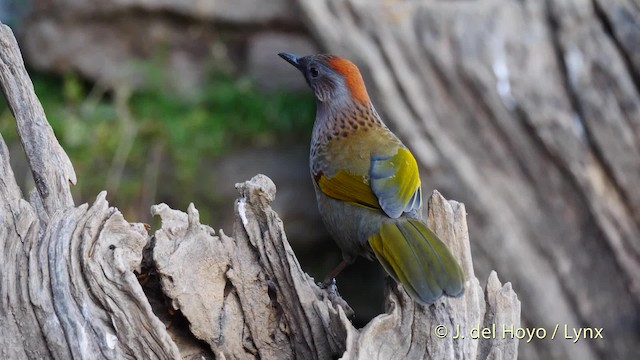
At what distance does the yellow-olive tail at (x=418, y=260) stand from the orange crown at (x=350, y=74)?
87 centimetres

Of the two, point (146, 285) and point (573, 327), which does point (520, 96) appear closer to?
point (573, 327)

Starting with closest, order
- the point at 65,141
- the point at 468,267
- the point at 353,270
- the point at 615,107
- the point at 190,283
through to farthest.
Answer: the point at 190,283 < the point at 468,267 < the point at 615,107 < the point at 65,141 < the point at 353,270

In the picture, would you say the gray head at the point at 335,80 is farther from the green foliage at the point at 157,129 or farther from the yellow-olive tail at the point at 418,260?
the green foliage at the point at 157,129

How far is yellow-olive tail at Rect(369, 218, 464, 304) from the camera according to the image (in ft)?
11.2

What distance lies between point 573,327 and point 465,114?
169 centimetres

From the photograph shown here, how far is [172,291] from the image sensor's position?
3.33 meters

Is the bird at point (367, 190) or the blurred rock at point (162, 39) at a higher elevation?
the blurred rock at point (162, 39)

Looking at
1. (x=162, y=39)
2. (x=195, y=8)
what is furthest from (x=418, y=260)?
(x=162, y=39)

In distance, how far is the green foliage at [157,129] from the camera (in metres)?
7.25

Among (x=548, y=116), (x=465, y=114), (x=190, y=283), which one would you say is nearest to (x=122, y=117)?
(x=465, y=114)

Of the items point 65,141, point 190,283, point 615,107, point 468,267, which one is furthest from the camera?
point 65,141

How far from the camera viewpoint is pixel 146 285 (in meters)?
3.49

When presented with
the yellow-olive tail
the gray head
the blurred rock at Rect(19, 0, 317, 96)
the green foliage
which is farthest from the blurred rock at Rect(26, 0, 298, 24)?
the yellow-olive tail

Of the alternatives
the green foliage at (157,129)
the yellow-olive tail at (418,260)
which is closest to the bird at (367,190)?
the yellow-olive tail at (418,260)
